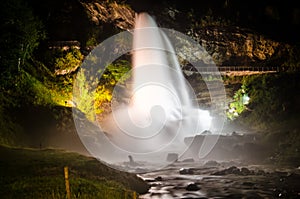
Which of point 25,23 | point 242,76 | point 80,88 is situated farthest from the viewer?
point 242,76

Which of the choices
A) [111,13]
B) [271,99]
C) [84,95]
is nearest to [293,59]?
[271,99]

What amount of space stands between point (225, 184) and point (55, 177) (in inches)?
431

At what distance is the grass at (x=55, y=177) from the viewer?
11125 millimetres

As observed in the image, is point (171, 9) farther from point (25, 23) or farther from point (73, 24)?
point (25, 23)

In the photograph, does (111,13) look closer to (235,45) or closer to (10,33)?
(235,45)

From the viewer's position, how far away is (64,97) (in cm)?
3116

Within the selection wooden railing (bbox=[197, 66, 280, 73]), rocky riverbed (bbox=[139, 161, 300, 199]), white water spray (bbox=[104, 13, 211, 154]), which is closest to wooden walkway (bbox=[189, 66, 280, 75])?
wooden railing (bbox=[197, 66, 280, 73])

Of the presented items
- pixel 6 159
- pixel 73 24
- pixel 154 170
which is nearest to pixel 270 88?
pixel 154 170

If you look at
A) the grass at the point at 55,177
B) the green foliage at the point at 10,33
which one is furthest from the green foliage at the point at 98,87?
the grass at the point at 55,177

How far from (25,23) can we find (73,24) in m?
14.9

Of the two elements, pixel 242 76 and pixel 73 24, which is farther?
pixel 242 76

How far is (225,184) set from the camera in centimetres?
1900

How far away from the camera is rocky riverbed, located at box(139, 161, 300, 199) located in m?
16.2

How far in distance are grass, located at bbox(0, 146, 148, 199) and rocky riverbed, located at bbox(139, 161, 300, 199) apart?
6.76ft
